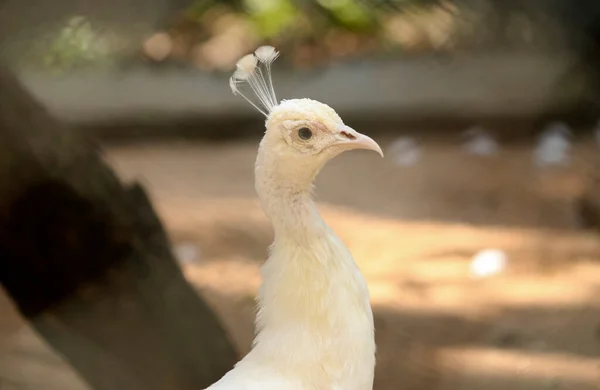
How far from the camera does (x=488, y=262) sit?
1.91m

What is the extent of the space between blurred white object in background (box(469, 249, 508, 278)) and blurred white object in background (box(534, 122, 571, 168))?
22.9 inches

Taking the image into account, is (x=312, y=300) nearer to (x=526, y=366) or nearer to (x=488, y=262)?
(x=526, y=366)

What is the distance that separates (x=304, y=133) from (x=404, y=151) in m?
1.64

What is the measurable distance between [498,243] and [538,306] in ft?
1.05

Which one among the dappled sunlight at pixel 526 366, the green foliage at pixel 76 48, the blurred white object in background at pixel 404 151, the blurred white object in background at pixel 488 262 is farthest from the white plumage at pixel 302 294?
the blurred white object in background at pixel 404 151

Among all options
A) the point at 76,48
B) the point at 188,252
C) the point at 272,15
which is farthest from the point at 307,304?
the point at 272,15

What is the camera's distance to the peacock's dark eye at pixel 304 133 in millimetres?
809

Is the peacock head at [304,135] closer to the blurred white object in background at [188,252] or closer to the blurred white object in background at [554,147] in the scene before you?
the blurred white object in background at [188,252]

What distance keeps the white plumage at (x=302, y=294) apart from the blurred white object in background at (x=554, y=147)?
172 centimetres

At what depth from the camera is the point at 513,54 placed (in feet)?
8.10

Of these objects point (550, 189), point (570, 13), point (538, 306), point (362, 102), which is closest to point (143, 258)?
point (538, 306)

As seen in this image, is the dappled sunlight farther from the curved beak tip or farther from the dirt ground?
the curved beak tip

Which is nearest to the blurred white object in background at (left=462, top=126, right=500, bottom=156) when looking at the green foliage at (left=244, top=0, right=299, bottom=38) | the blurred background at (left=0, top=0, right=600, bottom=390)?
the blurred background at (left=0, top=0, right=600, bottom=390)

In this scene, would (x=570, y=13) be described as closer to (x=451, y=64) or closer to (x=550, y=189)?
(x=451, y=64)
